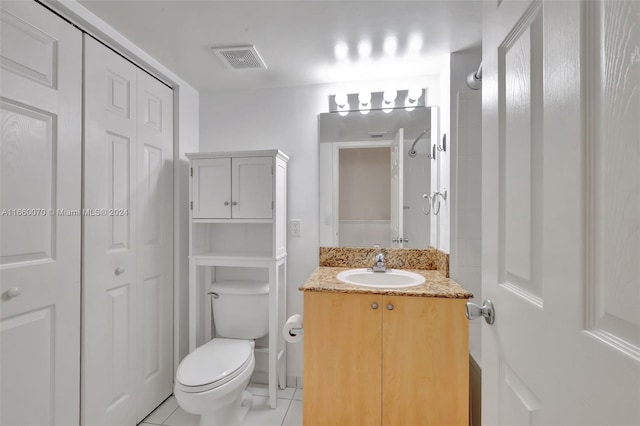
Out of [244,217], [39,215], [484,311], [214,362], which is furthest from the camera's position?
[244,217]

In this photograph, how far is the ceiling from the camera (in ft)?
4.33

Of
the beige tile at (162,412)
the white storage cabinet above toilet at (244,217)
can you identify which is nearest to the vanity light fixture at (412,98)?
the white storage cabinet above toilet at (244,217)

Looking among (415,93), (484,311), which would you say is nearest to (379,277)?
(484,311)

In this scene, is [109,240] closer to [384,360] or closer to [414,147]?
[384,360]

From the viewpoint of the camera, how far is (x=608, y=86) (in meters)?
0.38

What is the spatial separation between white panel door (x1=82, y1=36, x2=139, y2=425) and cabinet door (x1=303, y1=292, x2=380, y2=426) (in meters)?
0.99

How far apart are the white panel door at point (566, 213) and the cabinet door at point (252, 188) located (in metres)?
1.38

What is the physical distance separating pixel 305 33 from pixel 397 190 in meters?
1.09

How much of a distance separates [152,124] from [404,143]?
1627 mm

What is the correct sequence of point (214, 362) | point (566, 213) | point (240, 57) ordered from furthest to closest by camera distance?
point (240, 57)
point (214, 362)
point (566, 213)

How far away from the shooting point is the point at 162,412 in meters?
1.78

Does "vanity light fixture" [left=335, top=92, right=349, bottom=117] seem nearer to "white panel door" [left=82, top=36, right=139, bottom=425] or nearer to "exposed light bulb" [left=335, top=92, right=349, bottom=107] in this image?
"exposed light bulb" [left=335, top=92, right=349, bottom=107]

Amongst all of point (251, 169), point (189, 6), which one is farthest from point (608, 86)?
point (251, 169)

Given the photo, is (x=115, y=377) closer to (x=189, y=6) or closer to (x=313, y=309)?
(x=313, y=309)
